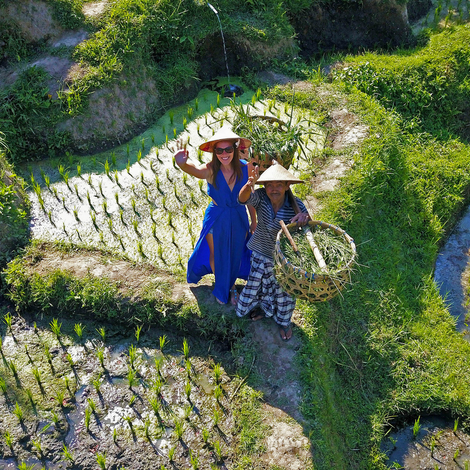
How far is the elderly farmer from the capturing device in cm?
375

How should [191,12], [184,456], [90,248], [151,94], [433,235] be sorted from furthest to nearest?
1. [191,12]
2. [151,94]
3. [433,235]
4. [90,248]
5. [184,456]

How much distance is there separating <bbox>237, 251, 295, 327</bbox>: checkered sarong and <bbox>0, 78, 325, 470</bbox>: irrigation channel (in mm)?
466

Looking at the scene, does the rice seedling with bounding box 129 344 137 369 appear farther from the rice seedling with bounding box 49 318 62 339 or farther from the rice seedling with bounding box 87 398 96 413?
the rice seedling with bounding box 49 318 62 339

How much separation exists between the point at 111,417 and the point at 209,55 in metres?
5.15

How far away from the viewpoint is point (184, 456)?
3828mm

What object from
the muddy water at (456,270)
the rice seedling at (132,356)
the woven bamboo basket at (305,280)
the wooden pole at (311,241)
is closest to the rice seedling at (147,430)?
the rice seedling at (132,356)

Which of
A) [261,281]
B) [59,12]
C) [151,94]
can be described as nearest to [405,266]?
[261,281]

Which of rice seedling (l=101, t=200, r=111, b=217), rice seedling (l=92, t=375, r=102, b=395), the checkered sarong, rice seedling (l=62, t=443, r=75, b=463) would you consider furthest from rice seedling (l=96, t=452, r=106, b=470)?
A: rice seedling (l=101, t=200, r=111, b=217)

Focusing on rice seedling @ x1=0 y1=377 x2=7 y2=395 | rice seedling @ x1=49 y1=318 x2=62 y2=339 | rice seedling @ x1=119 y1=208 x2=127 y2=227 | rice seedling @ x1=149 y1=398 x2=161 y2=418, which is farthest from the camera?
rice seedling @ x1=119 y1=208 x2=127 y2=227

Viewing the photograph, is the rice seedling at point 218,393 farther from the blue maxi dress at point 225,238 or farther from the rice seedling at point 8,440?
the rice seedling at point 8,440

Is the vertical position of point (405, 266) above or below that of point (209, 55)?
below

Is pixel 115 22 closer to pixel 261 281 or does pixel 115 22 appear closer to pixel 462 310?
pixel 261 281

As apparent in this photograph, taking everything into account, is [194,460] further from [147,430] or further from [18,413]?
[18,413]

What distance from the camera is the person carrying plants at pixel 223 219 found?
3.98m
